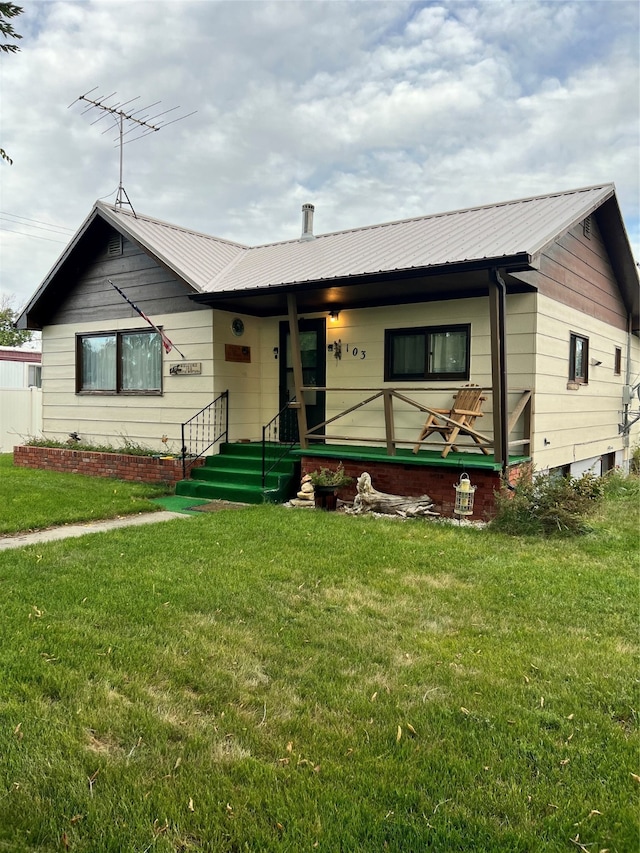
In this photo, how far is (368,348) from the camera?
31.1ft

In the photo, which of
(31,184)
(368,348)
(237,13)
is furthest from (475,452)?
(31,184)

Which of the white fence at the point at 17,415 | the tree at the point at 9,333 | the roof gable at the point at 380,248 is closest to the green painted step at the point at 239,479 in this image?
the roof gable at the point at 380,248

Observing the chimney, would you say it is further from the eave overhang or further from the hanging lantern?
the hanging lantern

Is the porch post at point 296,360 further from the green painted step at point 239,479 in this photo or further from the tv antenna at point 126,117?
the tv antenna at point 126,117

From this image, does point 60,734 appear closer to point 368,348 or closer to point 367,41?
point 368,348

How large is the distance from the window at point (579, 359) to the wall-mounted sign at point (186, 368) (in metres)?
6.05

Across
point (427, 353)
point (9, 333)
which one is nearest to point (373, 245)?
point (427, 353)

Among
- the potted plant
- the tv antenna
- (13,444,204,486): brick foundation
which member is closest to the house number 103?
the potted plant

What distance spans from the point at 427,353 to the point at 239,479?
3.36 metres

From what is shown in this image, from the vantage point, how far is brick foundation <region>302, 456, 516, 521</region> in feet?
23.9

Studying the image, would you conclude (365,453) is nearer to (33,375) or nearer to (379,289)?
(379,289)

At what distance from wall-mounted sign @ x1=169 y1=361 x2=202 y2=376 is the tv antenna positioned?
3.87m

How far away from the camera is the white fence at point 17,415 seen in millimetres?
15664

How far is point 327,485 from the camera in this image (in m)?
8.07
